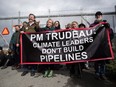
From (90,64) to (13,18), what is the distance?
8499 mm

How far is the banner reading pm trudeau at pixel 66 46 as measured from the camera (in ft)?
32.3

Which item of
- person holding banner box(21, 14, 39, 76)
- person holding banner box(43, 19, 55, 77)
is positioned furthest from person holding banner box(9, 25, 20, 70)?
person holding banner box(43, 19, 55, 77)

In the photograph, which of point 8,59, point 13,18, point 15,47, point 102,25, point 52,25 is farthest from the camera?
point 13,18

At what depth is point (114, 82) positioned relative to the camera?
1009 centimetres

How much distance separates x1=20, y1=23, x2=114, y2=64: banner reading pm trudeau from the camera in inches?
388

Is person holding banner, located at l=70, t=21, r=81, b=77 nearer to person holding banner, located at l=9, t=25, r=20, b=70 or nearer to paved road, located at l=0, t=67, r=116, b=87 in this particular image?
paved road, located at l=0, t=67, r=116, b=87

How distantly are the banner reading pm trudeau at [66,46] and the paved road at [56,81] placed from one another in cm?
63

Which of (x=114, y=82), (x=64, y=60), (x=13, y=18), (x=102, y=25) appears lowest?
(x=114, y=82)

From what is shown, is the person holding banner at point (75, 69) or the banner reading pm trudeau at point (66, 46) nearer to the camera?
the banner reading pm trudeau at point (66, 46)

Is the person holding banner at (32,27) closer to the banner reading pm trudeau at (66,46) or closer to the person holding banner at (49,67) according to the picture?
the banner reading pm trudeau at (66,46)

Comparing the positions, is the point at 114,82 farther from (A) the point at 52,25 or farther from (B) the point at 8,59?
(B) the point at 8,59

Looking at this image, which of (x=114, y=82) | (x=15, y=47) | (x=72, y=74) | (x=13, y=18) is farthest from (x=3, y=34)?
(x=114, y=82)

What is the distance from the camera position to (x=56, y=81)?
32.3 ft

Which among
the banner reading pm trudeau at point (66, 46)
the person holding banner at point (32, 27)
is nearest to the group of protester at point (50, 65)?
the person holding banner at point (32, 27)
